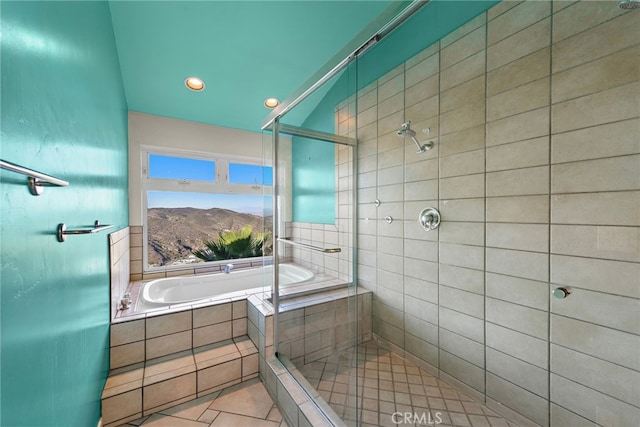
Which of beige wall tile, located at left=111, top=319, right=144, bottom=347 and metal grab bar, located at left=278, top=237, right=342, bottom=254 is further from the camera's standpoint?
metal grab bar, located at left=278, top=237, right=342, bottom=254

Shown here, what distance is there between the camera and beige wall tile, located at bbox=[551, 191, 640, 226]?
38.7 inches

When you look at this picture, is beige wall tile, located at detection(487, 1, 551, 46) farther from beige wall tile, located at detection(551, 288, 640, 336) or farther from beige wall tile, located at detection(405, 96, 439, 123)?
beige wall tile, located at detection(551, 288, 640, 336)

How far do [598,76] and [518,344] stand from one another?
1.36 metres

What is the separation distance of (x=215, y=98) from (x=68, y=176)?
1.83 metres

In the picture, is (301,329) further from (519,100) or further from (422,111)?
(519,100)

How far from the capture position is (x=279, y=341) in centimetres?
170

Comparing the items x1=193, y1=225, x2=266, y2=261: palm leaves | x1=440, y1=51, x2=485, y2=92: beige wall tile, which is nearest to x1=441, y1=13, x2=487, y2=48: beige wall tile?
x1=440, y1=51, x2=485, y2=92: beige wall tile

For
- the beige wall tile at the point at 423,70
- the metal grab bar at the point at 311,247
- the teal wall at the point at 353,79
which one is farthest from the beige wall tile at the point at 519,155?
the metal grab bar at the point at 311,247

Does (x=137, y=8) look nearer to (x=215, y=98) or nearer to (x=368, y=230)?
(x=215, y=98)

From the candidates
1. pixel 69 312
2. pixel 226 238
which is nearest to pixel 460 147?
pixel 69 312

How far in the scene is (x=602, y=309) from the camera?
1.05 metres

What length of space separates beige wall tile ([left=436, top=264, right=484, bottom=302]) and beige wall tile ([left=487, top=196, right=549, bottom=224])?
1.19 feet

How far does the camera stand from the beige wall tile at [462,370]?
4.85 feet

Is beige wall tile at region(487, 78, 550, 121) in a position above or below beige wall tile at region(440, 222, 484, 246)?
above
